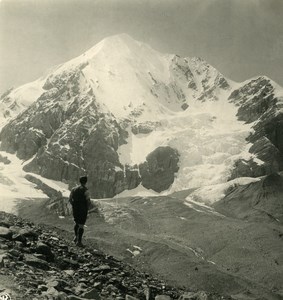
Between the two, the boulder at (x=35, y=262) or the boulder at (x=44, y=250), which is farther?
the boulder at (x=44, y=250)

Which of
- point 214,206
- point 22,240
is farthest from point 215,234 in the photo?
point 22,240

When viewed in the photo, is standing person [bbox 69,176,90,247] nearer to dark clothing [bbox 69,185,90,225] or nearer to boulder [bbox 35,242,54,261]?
dark clothing [bbox 69,185,90,225]

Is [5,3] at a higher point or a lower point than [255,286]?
higher

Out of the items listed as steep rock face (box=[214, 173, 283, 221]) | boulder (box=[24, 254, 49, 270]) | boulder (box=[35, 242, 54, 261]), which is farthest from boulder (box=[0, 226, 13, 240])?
steep rock face (box=[214, 173, 283, 221])

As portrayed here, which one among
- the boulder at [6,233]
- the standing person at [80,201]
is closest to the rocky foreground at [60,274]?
the boulder at [6,233]

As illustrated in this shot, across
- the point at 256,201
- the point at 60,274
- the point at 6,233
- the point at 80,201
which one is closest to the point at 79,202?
the point at 80,201

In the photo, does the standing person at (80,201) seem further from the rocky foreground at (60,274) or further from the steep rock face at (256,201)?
the steep rock face at (256,201)

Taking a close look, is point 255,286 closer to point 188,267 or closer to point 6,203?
point 188,267

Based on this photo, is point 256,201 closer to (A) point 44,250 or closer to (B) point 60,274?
(A) point 44,250
